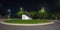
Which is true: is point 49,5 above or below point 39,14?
above

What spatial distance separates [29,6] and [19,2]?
105 inches

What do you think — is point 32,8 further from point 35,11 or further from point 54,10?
point 54,10

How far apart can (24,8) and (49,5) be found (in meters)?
6.01

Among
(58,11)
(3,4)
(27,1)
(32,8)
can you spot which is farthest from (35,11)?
(3,4)

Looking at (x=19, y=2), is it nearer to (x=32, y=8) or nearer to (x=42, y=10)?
(x=32, y=8)

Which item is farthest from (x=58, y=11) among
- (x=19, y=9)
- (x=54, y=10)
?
(x=19, y=9)

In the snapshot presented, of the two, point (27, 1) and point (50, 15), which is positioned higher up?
point (27, 1)

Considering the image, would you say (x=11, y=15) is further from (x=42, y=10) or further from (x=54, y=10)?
(x=54, y=10)

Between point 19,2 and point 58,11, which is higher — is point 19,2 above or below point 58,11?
above

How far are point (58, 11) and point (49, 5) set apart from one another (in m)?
2.72

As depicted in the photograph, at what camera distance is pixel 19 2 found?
31.2 m

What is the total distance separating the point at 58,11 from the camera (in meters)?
31.6

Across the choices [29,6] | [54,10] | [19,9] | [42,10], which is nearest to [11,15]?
[19,9]

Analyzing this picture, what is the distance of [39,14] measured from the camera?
30.6 meters
